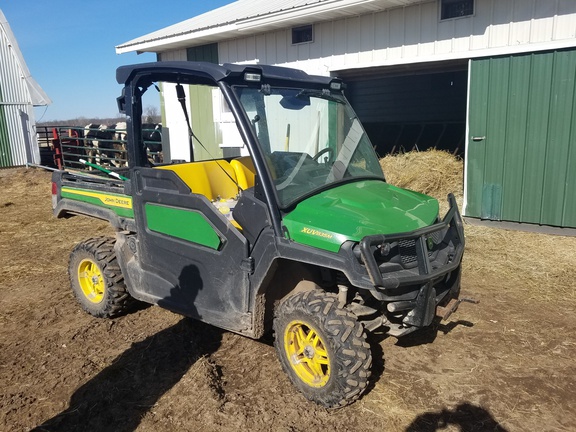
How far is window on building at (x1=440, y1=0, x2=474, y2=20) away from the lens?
7.50 metres

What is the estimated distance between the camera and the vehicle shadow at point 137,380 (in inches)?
126

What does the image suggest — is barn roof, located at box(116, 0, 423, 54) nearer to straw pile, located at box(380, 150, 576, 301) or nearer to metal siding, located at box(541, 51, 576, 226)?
metal siding, located at box(541, 51, 576, 226)

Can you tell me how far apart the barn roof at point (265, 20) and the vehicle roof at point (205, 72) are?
4675 mm

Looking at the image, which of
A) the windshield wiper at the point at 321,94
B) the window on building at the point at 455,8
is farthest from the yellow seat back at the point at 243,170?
the window on building at the point at 455,8

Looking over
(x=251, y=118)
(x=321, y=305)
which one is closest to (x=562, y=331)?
(x=321, y=305)

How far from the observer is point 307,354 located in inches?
131

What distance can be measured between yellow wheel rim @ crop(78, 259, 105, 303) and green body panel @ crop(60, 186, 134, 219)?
0.61 m

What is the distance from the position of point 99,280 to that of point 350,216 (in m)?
2.83

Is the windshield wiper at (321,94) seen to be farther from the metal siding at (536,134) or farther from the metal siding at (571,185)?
the metal siding at (571,185)

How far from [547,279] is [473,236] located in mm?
1702

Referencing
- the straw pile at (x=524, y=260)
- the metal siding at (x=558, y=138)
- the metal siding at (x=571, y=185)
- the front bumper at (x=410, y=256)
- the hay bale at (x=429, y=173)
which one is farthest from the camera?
the hay bale at (x=429, y=173)

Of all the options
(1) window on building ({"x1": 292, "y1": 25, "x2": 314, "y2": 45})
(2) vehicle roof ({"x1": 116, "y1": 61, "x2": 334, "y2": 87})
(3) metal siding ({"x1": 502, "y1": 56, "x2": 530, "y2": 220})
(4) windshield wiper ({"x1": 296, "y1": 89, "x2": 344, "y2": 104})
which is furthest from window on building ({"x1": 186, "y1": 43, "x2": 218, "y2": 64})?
(4) windshield wiper ({"x1": 296, "y1": 89, "x2": 344, "y2": 104})

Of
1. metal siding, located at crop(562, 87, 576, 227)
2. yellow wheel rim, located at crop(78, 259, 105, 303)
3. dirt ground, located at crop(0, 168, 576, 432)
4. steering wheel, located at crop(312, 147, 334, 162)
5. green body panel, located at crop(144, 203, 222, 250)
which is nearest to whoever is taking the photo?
dirt ground, located at crop(0, 168, 576, 432)

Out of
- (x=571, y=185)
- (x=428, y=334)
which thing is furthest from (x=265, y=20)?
(x=428, y=334)
